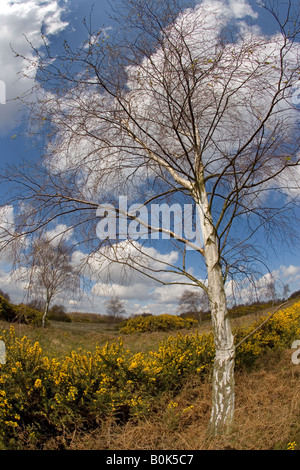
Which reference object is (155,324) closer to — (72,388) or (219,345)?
(72,388)

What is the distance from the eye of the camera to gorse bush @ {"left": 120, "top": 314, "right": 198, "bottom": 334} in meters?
18.8

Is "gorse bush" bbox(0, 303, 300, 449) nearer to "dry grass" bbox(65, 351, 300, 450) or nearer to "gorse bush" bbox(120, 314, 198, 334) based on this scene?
"dry grass" bbox(65, 351, 300, 450)

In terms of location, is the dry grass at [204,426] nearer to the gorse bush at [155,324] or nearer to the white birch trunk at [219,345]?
the white birch trunk at [219,345]

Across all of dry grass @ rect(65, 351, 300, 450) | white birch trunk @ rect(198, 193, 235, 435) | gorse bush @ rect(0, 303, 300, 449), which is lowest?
dry grass @ rect(65, 351, 300, 450)

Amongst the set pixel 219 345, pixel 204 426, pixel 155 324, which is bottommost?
pixel 155 324

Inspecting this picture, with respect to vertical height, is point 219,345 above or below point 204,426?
above

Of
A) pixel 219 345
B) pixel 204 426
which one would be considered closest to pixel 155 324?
pixel 204 426

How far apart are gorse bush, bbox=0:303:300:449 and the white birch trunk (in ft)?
0.88

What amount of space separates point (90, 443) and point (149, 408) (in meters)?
1.04

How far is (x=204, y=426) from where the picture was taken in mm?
3059

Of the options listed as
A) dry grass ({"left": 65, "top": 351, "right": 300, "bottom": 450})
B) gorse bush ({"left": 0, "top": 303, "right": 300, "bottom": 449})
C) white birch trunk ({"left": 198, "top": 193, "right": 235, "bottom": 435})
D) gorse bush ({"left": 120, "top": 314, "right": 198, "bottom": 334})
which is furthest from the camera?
gorse bush ({"left": 120, "top": 314, "right": 198, "bottom": 334})

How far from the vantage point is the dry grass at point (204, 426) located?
2.58m

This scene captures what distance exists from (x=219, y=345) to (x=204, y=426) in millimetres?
1263

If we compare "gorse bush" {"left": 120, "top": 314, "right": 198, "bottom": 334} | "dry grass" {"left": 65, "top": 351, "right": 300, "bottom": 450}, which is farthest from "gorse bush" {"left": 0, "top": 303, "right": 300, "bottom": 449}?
"gorse bush" {"left": 120, "top": 314, "right": 198, "bottom": 334}
